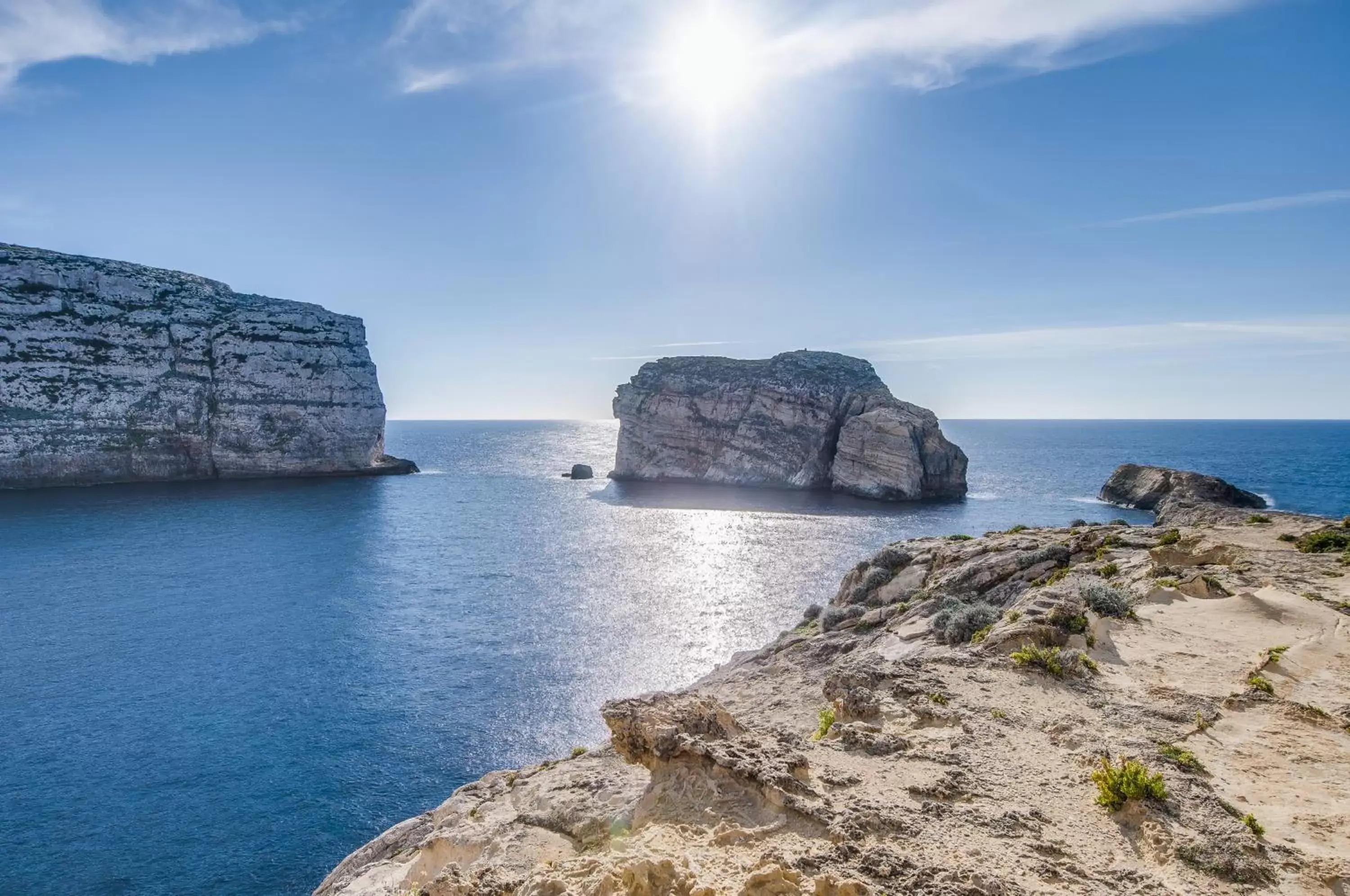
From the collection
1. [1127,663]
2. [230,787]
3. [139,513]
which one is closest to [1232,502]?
[1127,663]

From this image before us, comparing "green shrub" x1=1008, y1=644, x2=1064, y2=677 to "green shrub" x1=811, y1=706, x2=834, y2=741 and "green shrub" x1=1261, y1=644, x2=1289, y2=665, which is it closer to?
"green shrub" x1=1261, y1=644, x2=1289, y2=665

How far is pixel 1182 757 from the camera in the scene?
10.4 meters

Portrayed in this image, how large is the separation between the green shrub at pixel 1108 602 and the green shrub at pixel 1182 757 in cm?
710

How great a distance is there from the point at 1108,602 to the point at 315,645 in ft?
119

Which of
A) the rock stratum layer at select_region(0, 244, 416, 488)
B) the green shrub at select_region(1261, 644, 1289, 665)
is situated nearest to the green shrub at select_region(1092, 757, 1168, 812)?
the green shrub at select_region(1261, 644, 1289, 665)

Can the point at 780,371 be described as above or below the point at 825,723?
above

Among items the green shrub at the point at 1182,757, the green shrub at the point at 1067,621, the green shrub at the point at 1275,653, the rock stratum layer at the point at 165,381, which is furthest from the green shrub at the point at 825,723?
the rock stratum layer at the point at 165,381

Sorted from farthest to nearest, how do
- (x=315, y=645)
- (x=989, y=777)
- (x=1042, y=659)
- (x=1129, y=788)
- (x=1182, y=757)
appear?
(x=315, y=645) → (x=1042, y=659) → (x=1182, y=757) → (x=989, y=777) → (x=1129, y=788)

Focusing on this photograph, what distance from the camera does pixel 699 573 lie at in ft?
168

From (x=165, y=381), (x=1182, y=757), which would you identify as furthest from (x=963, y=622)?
(x=165, y=381)

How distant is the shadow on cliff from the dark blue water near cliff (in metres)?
1.63

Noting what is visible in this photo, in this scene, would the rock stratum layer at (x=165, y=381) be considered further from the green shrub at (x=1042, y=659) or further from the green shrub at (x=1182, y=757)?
the green shrub at (x=1182, y=757)

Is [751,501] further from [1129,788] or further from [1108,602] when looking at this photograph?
[1129,788]

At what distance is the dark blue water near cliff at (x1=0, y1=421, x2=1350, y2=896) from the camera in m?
20.5
